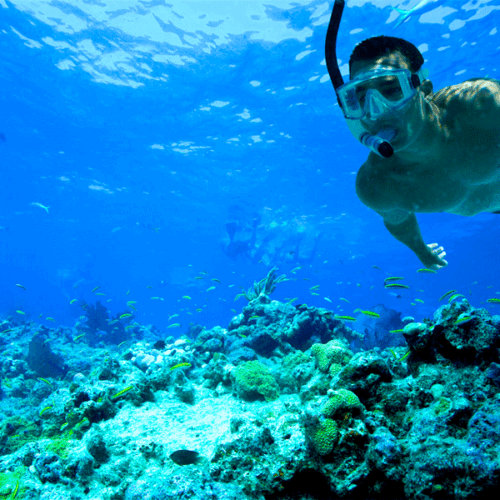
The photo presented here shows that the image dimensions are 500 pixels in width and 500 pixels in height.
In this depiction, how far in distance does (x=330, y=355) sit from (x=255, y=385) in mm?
1542

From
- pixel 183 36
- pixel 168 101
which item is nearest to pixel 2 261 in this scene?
pixel 168 101

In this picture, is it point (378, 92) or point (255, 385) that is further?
point (255, 385)

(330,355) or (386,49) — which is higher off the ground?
(386,49)

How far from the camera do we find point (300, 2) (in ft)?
40.5

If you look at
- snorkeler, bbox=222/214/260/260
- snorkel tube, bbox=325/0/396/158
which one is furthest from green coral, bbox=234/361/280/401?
snorkeler, bbox=222/214/260/260

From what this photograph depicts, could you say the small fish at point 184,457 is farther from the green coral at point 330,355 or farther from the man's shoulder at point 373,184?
the man's shoulder at point 373,184

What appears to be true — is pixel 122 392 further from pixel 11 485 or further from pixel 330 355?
pixel 330 355

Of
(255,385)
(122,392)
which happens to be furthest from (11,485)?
(255,385)

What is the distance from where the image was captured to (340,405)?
8.68 ft

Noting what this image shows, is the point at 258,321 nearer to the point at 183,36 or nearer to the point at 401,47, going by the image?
the point at 401,47

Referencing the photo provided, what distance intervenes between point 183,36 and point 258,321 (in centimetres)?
1445

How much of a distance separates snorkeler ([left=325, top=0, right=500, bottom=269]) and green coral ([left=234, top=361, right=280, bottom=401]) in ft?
13.4

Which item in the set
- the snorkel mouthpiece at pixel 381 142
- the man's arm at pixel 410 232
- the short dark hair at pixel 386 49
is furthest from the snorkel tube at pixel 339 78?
the man's arm at pixel 410 232

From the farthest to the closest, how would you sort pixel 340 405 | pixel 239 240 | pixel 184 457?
pixel 239 240
pixel 184 457
pixel 340 405
